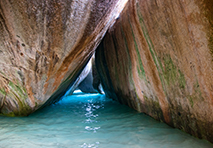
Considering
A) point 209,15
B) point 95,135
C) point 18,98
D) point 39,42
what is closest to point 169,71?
point 209,15

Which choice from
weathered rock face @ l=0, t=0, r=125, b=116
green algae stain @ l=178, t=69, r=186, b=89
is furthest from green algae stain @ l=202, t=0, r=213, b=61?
weathered rock face @ l=0, t=0, r=125, b=116

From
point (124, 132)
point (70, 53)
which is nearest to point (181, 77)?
point (124, 132)

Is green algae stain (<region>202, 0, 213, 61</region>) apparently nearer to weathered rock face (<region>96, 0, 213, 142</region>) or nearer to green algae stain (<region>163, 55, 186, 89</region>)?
weathered rock face (<region>96, 0, 213, 142</region>)

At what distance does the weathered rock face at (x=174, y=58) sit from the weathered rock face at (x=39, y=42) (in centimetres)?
110

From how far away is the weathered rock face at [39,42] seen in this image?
3.41 metres

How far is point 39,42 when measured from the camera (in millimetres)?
3803

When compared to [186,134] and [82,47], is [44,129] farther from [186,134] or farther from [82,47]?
[186,134]

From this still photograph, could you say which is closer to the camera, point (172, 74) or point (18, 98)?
point (172, 74)

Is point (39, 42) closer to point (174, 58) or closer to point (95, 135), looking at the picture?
point (95, 135)

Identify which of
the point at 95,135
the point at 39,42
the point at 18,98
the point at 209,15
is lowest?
the point at 95,135

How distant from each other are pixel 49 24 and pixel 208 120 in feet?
11.4

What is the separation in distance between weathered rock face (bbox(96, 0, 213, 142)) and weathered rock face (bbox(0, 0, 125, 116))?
1.10m

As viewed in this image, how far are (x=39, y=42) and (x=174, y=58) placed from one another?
294 cm

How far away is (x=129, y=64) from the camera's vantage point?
4.97 meters
